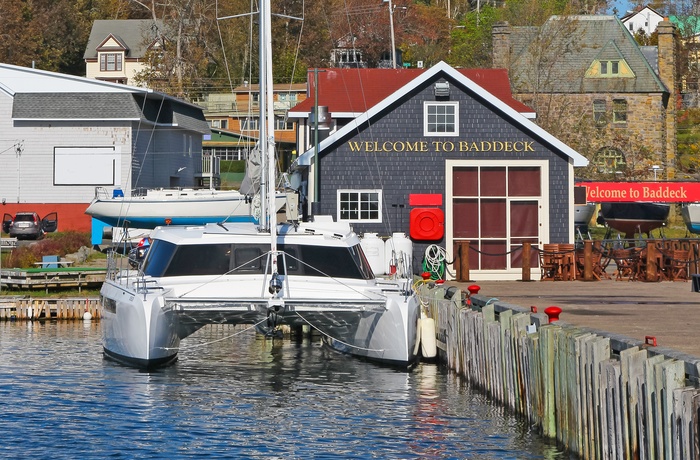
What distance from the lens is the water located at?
14.5 metres

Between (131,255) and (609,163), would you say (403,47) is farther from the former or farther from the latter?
(131,255)

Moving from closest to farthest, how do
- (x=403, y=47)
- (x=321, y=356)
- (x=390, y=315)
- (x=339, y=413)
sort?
(x=339, y=413), (x=390, y=315), (x=321, y=356), (x=403, y=47)

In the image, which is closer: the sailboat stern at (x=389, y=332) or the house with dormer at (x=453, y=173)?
the sailboat stern at (x=389, y=332)

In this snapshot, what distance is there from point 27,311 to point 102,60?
2970 inches

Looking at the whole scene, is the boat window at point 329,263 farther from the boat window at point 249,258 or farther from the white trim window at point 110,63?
the white trim window at point 110,63

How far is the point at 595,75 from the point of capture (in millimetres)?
69625

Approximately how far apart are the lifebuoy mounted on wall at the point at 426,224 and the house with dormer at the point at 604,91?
31.6 m

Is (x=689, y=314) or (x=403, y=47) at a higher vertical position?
(x=403, y=47)

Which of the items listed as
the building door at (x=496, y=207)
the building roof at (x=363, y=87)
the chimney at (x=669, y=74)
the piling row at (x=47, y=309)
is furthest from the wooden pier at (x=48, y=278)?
the chimney at (x=669, y=74)

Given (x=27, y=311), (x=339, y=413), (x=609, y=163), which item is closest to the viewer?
(x=339, y=413)

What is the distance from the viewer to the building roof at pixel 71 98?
54750mm

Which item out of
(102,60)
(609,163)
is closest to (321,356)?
(609,163)

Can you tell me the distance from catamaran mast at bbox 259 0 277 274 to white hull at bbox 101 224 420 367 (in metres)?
0.70

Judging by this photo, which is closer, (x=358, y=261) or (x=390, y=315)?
(x=390, y=315)
